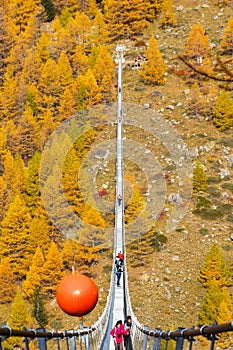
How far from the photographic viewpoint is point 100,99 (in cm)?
7231

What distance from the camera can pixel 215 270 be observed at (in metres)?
44.3

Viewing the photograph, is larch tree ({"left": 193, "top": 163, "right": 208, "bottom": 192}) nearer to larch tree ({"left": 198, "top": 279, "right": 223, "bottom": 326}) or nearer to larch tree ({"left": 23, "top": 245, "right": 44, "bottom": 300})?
larch tree ({"left": 198, "top": 279, "right": 223, "bottom": 326})

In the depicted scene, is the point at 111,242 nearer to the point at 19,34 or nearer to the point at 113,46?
the point at 113,46

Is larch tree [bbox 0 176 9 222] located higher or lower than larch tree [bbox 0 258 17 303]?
higher

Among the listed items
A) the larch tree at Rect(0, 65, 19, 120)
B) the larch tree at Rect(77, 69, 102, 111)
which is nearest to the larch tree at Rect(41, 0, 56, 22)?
the larch tree at Rect(0, 65, 19, 120)

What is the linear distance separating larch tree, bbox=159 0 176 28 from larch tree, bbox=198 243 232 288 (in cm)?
5675

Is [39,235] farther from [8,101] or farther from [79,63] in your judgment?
[79,63]

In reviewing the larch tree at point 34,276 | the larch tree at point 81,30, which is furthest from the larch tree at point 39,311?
the larch tree at point 81,30

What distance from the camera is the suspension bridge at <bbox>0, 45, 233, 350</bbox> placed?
5.75m

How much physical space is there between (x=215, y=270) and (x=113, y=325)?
23.1 metres

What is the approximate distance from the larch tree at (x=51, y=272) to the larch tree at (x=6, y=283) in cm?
278

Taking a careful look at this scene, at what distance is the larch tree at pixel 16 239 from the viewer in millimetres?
51438

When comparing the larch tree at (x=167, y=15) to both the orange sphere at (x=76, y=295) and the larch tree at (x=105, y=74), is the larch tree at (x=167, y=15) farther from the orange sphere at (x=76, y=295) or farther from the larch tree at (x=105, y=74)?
the orange sphere at (x=76, y=295)

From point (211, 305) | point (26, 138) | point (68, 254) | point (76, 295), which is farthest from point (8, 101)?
point (76, 295)
